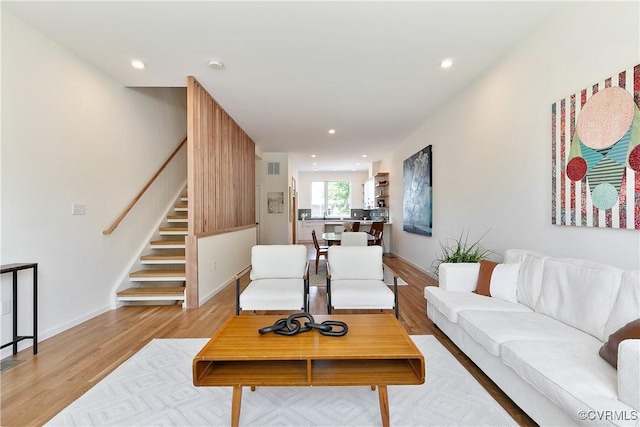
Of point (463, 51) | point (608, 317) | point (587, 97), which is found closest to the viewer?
point (608, 317)

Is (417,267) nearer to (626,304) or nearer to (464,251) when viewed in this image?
(464,251)

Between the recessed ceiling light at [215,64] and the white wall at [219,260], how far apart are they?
7.07 ft

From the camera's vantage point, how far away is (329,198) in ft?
41.4

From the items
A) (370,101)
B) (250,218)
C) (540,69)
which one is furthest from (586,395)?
(250,218)

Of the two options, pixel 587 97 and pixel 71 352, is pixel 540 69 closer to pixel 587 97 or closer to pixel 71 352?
pixel 587 97

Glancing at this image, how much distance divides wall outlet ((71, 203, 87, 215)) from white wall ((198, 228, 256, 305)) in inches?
50.2

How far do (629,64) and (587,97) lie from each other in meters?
0.29

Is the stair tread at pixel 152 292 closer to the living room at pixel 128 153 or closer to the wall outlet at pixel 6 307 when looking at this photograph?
the living room at pixel 128 153

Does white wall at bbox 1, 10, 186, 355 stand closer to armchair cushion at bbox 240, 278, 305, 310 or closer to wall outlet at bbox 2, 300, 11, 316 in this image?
wall outlet at bbox 2, 300, 11, 316

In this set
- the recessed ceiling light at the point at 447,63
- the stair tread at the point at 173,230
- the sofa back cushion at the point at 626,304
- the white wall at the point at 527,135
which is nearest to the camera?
the sofa back cushion at the point at 626,304

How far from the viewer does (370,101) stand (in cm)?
449

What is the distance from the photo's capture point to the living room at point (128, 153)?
2.24 m

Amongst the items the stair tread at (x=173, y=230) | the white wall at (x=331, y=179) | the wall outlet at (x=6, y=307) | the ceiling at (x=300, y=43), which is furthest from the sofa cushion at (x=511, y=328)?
the white wall at (x=331, y=179)

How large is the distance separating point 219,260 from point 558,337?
4153 millimetres
